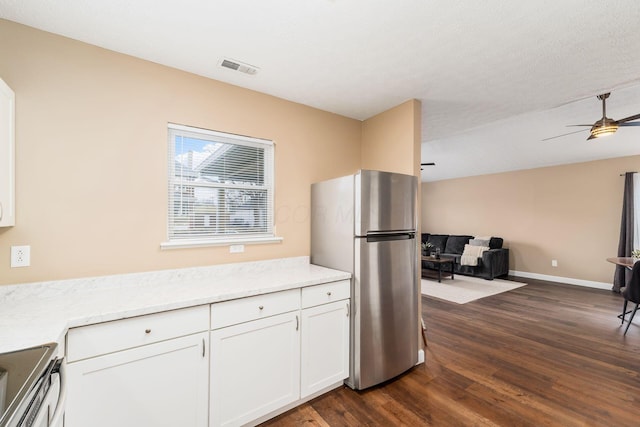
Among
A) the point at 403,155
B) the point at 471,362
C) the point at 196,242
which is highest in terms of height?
the point at 403,155

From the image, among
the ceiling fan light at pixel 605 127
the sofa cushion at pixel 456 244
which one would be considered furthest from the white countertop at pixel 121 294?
the sofa cushion at pixel 456 244

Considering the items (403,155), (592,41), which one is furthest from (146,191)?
(592,41)

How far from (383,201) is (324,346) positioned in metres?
1.23

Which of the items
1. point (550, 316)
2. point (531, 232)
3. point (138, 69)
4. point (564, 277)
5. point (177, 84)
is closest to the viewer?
point (138, 69)

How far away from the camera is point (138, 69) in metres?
2.00

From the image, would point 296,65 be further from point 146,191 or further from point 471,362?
point 471,362

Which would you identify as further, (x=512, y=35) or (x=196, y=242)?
(x=196, y=242)

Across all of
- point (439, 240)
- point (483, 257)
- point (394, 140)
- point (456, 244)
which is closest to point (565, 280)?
point (483, 257)

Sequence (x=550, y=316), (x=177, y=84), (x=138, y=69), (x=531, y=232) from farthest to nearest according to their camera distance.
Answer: (x=531, y=232), (x=550, y=316), (x=177, y=84), (x=138, y=69)

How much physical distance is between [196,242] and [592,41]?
3.05m

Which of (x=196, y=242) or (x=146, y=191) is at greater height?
(x=146, y=191)

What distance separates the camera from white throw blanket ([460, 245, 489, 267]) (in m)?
6.13

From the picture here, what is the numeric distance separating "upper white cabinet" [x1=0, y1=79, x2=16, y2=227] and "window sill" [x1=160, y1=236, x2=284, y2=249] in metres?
0.79

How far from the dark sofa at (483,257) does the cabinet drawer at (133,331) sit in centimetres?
556
